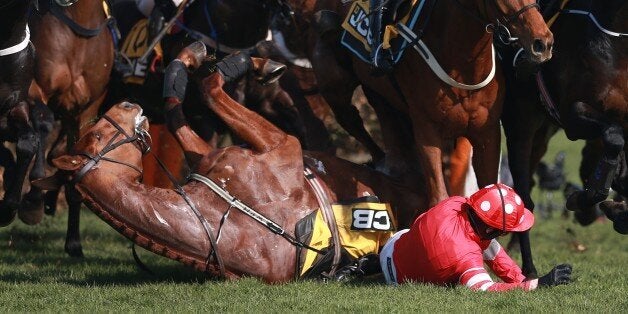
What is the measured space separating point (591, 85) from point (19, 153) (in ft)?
→ 13.3

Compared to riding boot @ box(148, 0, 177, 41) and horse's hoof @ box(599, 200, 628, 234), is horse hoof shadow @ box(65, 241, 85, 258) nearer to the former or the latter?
riding boot @ box(148, 0, 177, 41)

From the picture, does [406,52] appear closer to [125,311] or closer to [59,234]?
[125,311]

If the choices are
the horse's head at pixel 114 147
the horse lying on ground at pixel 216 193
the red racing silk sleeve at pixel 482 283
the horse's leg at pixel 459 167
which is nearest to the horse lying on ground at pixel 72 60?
the horse lying on ground at pixel 216 193

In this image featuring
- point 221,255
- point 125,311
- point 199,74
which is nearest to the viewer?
point 125,311

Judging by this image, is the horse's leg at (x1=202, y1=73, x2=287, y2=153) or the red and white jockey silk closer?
the red and white jockey silk

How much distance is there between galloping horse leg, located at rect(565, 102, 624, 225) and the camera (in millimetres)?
8500

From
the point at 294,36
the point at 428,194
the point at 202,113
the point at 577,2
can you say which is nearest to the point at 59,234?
the point at 202,113

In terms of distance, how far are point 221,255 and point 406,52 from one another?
211 centimetres

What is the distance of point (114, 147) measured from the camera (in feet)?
26.1

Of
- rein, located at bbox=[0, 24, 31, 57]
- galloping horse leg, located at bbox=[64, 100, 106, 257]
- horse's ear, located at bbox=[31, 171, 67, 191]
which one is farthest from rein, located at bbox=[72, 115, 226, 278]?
galloping horse leg, located at bbox=[64, 100, 106, 257]

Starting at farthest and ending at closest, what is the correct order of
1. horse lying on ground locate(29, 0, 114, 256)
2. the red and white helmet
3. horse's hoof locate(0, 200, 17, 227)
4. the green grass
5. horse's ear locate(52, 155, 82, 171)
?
horse lying on ground locate(29, 0, 114, 256) → horse's hoof locate(0, 200, 17, 227) → horse's ear locate(52, 155, 82, 171) → the red and white helmet → the green grass

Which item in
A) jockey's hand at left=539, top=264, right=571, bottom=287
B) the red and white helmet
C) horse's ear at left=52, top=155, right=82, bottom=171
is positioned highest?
horse's ear at left=52, top=155, right=82, bottom=171

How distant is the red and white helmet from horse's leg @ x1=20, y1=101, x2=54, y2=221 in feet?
12.1

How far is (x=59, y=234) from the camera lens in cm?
1280
